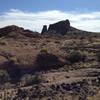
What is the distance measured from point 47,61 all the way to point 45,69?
1995 mm

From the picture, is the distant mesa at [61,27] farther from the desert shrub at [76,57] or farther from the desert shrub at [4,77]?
the desert shrub at [4,77]

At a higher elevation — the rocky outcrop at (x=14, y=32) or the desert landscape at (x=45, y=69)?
the rocky outcrop at (x=14, y=32)

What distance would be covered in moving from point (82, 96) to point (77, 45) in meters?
30.0

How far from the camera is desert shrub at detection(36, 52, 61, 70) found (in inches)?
1959

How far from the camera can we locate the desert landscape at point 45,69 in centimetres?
3341

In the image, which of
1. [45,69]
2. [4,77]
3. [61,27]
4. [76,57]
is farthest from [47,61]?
[61,27]

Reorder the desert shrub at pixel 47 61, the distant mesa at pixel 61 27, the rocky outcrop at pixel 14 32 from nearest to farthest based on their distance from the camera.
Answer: the desert shrub at pixel 47 61 < the rocky outcrop at pixel 14 32 < the distant mesa at pixel 61 27

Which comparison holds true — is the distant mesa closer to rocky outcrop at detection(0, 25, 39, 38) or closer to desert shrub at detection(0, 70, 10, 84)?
rocky outcrop at detection(0, 25, 39, 38)

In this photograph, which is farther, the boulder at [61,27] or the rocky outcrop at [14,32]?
the boulder at [61,27]

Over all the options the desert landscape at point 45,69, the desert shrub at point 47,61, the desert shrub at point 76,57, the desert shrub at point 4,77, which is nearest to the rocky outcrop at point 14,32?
the desert landscape at point 45,69

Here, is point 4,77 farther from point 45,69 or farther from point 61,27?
point 61,27

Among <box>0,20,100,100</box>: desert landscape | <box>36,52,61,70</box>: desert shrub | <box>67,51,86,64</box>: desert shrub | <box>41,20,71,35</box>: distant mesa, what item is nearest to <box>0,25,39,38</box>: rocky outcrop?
<box>0,20,100,100</box>: desert landscape

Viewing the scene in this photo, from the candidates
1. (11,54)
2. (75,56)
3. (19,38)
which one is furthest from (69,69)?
(19,38)

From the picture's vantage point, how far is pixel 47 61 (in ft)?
166
